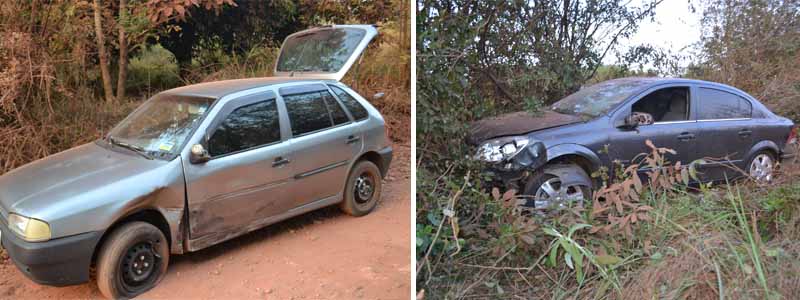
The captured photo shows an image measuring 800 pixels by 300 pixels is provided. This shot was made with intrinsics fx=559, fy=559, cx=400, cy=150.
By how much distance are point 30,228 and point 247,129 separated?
703 mm

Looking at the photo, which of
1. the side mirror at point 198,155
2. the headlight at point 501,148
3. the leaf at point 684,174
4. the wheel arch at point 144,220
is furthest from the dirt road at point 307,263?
the leaf at point 684,174

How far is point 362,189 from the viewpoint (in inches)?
83.8

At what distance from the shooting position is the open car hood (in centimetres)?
209

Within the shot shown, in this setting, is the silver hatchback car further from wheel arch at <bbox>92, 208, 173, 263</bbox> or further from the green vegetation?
the green vegetation

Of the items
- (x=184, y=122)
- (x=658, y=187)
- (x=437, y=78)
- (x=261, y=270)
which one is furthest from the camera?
(x=658, y=187)

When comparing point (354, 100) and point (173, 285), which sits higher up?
point (354, 100)

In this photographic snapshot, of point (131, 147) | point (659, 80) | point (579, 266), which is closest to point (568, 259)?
point (579, 266)

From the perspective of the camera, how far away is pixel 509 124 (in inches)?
96.7

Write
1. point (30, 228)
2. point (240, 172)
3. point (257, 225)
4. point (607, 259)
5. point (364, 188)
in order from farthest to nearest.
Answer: point (607, 259)
point (364, 188)
point (257, 225)
point (240, 172)
point (30, 228)

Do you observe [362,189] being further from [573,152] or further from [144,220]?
[573,152]

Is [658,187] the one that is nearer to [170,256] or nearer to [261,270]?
[261,270]

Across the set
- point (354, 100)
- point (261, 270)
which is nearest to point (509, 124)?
point (354, 100)

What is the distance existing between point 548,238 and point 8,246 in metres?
2.05

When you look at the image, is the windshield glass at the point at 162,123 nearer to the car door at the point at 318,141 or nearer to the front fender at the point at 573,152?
the car door at the point at 318,141
